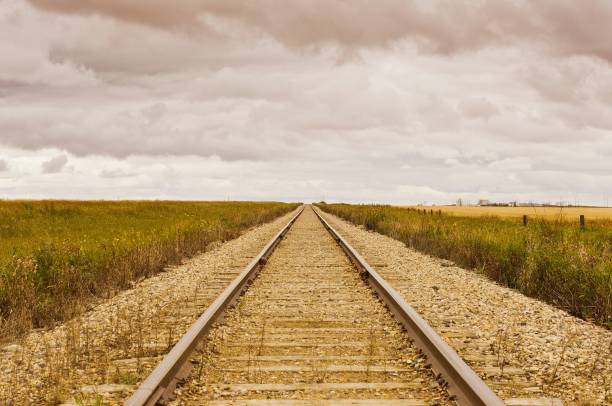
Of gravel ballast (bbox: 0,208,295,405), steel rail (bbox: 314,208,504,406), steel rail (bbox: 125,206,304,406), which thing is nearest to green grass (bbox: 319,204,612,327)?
steel rail (bbox: 314,208,504,406)

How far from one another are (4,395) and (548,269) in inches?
302

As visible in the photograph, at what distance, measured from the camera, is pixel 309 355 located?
4.72 m

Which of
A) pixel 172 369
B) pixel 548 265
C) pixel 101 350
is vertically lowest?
pixel 101 350

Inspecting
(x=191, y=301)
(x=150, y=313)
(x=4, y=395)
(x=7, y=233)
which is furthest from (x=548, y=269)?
(x=7, y=233)

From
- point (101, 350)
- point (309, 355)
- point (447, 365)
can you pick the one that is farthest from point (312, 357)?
point (101, 350)

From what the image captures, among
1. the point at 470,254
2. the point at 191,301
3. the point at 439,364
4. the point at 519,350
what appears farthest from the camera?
the point at 470,254

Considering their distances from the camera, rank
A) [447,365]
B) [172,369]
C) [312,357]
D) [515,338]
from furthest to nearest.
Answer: [515,338] < [312,357] < [447,365] < [172,369]

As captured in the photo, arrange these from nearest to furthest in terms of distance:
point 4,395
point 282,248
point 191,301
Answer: point 4,395 < point 191,301 < point 282,248

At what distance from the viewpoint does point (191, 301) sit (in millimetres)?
7309

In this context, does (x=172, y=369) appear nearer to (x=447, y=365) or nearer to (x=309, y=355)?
(x=309, y=355)

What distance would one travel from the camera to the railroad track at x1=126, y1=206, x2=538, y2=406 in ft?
12.1

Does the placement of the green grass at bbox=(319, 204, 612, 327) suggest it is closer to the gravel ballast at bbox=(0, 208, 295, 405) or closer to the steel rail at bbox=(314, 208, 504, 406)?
the steel rail at bbox=(314, 208, 504, 406)

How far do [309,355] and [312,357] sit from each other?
8cm

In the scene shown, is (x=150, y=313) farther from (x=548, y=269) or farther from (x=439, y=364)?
(x=548, y=269)
